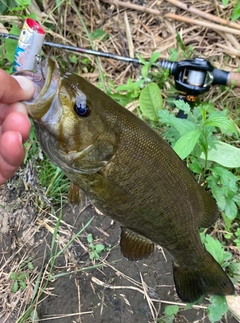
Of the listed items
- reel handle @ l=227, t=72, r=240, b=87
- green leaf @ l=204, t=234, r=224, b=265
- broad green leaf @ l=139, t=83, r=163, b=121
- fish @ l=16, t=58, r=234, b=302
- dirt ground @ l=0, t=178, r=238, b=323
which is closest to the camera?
fish @ l=16, t=58, r=234, b=302

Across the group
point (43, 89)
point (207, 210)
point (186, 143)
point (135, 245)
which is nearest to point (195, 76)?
point (186, 143)

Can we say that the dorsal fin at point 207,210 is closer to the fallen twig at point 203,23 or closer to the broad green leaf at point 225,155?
the broad green leaf at point 225,155

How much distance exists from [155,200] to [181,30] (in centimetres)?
198

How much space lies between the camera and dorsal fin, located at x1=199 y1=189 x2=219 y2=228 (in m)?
1.86

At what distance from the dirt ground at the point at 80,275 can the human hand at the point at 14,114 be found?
4.55ft

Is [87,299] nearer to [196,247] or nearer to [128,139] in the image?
[196,247]

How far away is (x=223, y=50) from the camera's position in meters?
3.09

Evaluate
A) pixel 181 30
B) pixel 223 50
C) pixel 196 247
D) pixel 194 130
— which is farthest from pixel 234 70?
pixel 196 247

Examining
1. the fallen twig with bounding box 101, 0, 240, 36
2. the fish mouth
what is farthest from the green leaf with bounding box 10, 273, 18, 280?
the fallen twig with bounding box 101, 0, 240, 36

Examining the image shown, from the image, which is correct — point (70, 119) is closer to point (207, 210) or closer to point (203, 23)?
point (207, 210)

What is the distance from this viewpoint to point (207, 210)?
1.90 meters

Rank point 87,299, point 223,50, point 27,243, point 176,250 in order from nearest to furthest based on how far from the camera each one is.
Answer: point 176,250, point 87,299, point 27,243, point 223,50

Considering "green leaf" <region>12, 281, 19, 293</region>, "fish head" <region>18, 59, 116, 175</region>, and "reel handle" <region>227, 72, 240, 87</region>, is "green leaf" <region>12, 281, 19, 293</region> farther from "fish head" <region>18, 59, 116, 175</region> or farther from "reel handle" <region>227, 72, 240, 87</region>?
"reel handle" <region>227, 72, 240, 87</region>

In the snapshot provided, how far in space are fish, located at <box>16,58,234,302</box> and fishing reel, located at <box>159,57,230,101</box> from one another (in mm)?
1075
